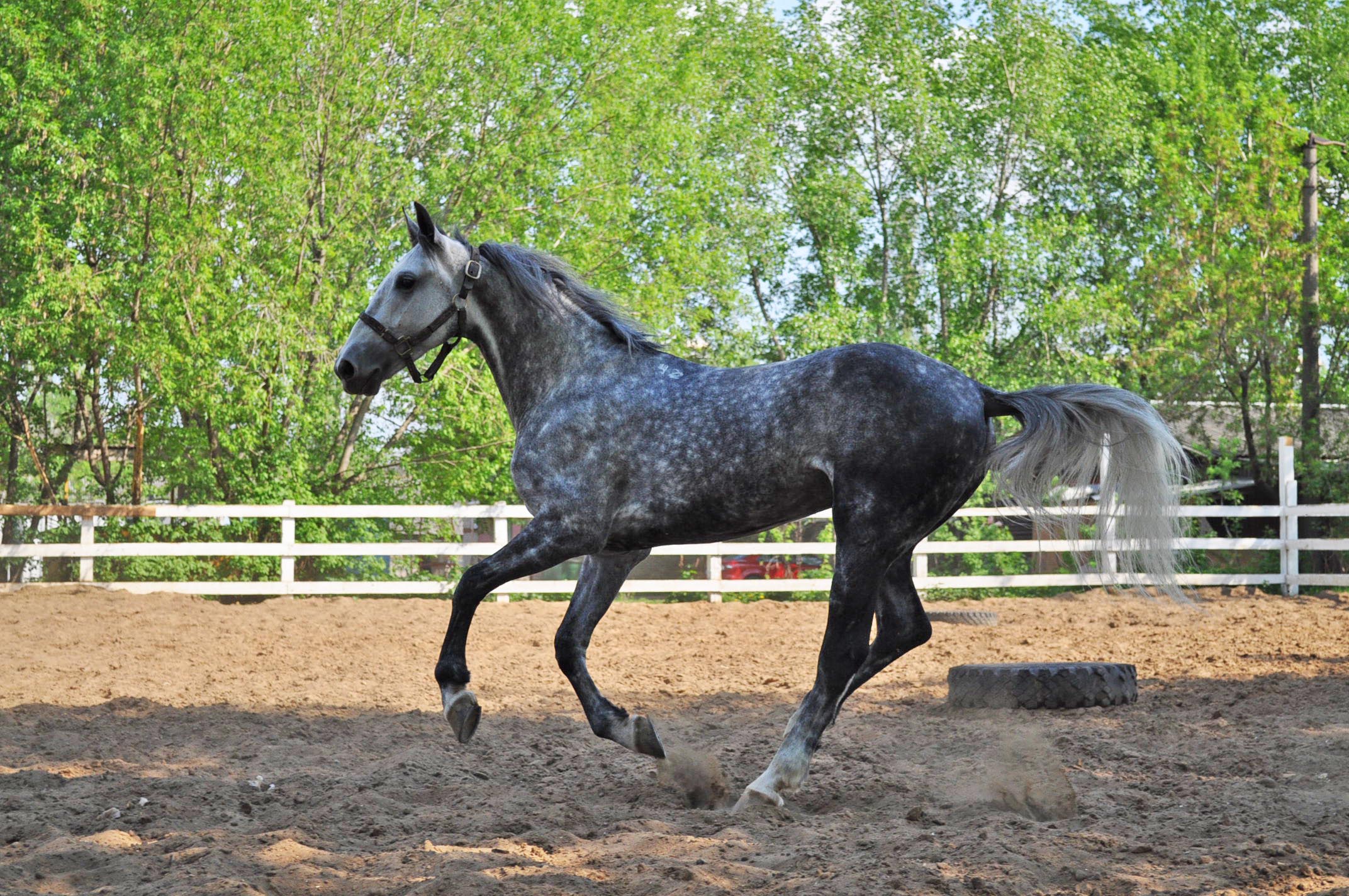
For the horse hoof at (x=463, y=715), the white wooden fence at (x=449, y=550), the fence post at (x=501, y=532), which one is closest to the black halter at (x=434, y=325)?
the horse hoof at (x=463, y=715)

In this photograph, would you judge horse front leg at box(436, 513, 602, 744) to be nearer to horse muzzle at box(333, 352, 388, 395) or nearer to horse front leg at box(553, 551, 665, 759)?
horse front leg at box(553, 551, 665, 759)

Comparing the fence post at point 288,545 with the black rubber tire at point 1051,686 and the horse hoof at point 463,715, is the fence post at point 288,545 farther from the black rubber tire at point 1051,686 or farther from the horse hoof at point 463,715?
the horse hoof at point 463,715

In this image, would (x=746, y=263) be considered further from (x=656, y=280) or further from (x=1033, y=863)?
(x=1033, y=863)

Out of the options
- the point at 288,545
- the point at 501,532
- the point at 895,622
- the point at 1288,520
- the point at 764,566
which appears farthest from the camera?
the point at 764,566

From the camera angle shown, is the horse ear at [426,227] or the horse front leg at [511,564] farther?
the horse ear at [426,227]

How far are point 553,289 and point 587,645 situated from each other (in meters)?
1.48

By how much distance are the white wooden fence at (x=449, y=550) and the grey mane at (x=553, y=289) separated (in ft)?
24.6

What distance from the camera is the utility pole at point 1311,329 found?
16734 mm

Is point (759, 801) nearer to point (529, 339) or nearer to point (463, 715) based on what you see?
point (463, 715)

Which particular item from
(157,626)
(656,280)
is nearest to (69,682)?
(157,626)

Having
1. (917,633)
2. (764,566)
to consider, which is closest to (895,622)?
(917,633)

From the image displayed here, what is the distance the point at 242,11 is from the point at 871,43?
14.3 meters

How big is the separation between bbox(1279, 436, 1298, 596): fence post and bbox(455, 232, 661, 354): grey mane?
11979 mm

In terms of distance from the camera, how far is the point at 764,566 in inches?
831
